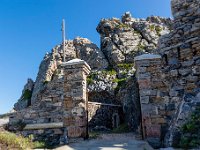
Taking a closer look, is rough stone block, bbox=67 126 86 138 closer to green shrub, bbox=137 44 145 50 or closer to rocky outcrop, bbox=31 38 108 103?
rocky outcrop, bbox=31 38 108 103

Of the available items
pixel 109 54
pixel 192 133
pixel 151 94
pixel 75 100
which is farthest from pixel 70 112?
pixel 109 54

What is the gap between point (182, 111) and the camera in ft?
23.9

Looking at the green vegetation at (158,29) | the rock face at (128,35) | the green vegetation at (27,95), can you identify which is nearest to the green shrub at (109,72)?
the rock face at (128,35)

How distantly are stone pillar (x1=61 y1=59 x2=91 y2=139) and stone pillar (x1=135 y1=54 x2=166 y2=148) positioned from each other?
6.42 ft

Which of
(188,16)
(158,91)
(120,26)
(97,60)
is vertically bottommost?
(158,91)

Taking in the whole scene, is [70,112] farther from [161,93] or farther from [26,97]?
[26,97]

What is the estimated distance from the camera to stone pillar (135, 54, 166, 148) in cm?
815

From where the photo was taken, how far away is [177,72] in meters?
8.32

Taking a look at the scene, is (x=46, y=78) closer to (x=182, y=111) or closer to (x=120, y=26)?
(x=120, y=26)

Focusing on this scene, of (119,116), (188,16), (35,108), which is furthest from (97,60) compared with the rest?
(188,16)

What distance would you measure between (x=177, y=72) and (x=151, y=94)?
1.11 meters

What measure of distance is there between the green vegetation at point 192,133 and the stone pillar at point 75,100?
338 centimetres

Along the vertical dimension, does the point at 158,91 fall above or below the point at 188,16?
below

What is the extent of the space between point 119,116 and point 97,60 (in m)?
9.63
